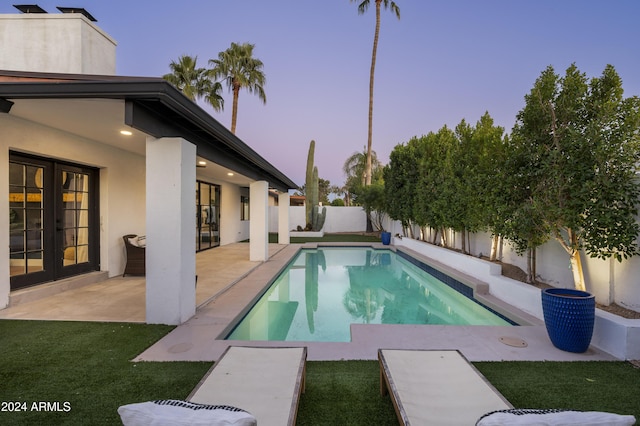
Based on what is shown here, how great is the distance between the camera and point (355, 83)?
921 inches

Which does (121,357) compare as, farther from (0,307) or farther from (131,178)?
(131,178)

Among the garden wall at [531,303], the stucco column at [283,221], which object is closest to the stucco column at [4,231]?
the garden wall at [531,303]

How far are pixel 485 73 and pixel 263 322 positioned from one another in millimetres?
15629

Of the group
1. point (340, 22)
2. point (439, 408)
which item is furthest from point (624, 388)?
point (340, 22)

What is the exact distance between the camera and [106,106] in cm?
392

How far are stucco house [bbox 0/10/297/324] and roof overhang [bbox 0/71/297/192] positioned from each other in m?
0.02

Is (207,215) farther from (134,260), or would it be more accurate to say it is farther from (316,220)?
(316,220)

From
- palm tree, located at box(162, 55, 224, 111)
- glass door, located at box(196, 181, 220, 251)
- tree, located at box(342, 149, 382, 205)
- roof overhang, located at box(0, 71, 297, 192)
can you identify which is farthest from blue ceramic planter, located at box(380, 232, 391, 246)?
tree, located at box(342, 149, 382, 205)

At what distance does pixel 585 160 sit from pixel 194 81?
1782 centimetres

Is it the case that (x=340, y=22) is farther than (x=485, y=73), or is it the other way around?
(x=340, y=22)

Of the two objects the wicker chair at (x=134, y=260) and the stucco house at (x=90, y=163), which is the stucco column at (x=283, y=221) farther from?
the wicker chair at (x=134, y=260)

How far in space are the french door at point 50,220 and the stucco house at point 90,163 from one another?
0.02 m

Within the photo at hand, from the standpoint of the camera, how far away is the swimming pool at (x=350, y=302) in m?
→ 5.31

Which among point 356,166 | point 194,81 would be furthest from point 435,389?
point 356,166
